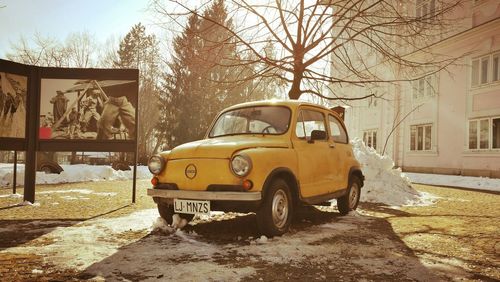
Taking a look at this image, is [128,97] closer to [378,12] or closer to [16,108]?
[16,108]

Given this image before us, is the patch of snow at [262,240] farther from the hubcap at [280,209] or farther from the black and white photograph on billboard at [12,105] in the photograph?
the black and white photograph on billboard at [12,105]

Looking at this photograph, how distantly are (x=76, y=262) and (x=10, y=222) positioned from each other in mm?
2842

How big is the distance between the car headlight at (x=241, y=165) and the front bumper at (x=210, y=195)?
25 cm

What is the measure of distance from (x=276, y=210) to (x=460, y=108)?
55.8ft

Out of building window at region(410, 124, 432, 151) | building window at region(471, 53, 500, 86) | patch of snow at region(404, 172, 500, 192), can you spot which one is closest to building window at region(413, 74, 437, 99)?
building window at region(410, 124, 432, 151)

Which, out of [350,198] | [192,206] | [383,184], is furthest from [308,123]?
[383,184]

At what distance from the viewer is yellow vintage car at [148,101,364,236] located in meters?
4.69

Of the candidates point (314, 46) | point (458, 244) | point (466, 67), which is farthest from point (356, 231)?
point (466, 67)

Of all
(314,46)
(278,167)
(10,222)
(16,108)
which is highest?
(314,46)

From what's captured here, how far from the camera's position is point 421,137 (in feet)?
70.5

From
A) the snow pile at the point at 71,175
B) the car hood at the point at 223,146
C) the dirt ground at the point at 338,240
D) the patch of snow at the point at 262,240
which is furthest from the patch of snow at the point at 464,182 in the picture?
the snow pile at the point at 71,175

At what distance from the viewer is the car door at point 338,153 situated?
20.8ft

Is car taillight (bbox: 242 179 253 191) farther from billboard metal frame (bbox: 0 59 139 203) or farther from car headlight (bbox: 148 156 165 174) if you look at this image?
billboard metal frame (bbox: 0 59 139 203)

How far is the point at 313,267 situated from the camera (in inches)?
150
